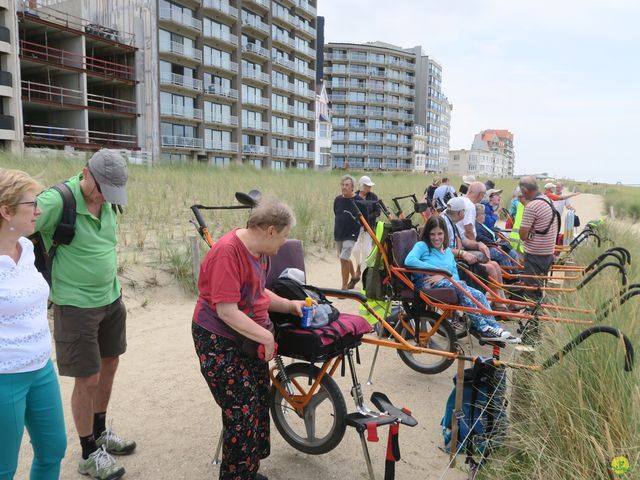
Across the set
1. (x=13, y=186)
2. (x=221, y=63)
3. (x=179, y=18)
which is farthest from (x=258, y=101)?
(x=13, y=186)

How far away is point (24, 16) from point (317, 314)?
3525 cm

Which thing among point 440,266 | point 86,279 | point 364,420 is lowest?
point 364,420

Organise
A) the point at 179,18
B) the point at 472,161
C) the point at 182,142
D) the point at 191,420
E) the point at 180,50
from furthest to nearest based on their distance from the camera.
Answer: the point at 472,161, the point at 182,142, the point at 180,50, the point at 179,18, the point at 191,420

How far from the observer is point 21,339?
1.88 meters

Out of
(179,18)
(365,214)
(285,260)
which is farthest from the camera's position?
(179,18)

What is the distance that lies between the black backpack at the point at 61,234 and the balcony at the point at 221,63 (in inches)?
1655

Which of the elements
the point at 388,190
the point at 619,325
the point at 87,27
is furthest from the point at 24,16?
the point at 619,325

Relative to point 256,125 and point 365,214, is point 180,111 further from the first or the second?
point 365,214

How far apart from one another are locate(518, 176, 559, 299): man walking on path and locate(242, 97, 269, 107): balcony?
141 feet

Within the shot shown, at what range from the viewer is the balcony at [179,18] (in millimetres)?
37031

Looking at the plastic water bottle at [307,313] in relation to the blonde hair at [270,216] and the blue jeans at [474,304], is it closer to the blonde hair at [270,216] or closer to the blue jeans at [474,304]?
the blonde hair at [270,216]

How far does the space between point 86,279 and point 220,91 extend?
141 feet

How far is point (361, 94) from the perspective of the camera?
85.0 meters

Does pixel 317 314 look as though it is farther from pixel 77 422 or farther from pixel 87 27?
pixel 87 27
